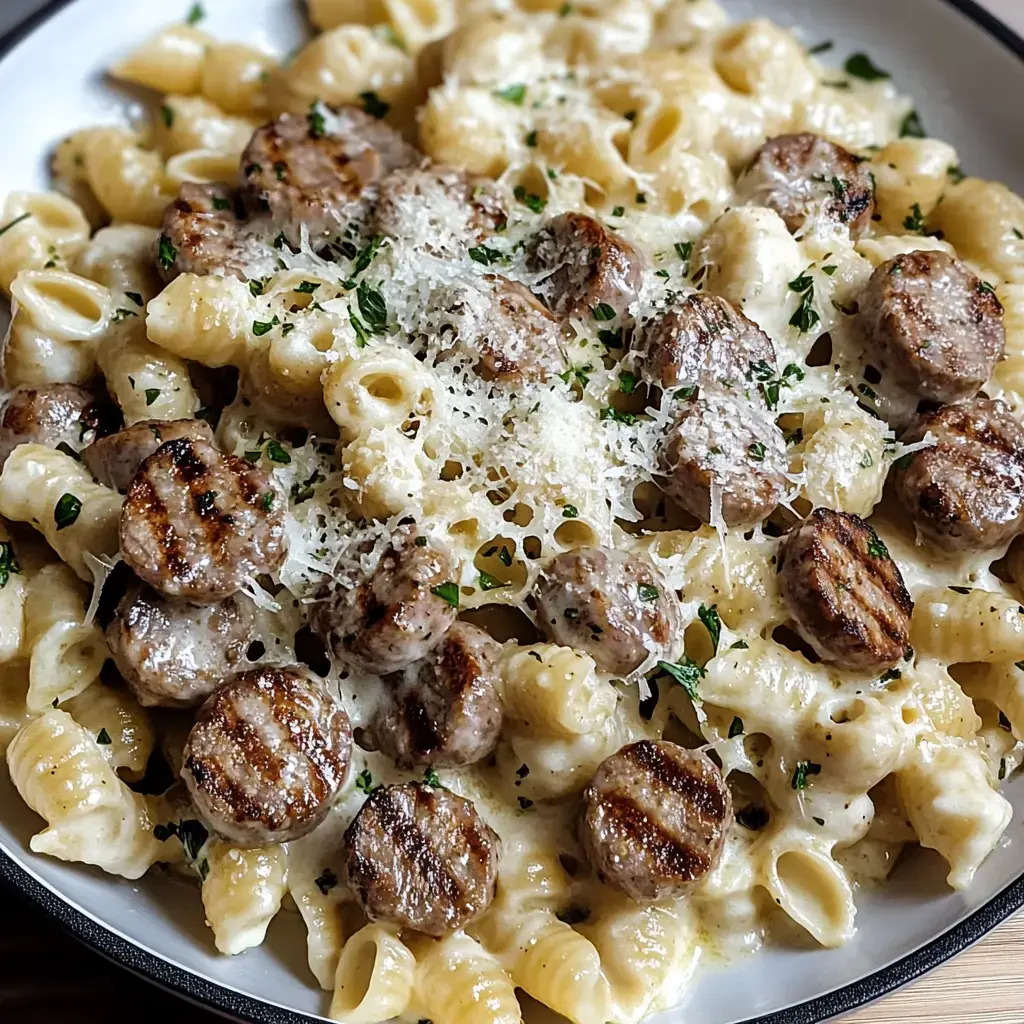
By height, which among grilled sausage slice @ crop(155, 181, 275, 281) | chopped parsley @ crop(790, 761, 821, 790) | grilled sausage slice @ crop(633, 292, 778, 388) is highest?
grilled sausage slice @ crop(633, 292, 778, 388)

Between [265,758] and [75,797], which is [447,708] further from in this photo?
[75,797]

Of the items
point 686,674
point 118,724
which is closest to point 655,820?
point 686,674

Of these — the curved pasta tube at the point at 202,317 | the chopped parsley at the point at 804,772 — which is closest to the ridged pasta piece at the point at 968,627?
the chopped parsley at the point at 804,772

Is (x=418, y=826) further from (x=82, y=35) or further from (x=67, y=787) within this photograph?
(x=82, y=35)

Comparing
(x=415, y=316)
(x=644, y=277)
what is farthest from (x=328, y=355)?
(x=644, y=277)

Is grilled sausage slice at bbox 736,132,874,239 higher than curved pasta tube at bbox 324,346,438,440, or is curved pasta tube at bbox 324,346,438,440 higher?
grilled sausage slice at bbox 736,132,874,239

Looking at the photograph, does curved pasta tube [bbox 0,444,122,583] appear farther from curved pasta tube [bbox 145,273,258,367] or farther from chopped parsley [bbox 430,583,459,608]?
chopped parsley [bbox 430,583,459,608]

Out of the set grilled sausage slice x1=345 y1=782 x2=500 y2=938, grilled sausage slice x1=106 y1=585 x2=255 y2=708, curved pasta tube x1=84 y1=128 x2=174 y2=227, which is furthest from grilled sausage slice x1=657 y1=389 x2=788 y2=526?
curved pasta tube x1=84 y1=128 x2=174 y2=227
